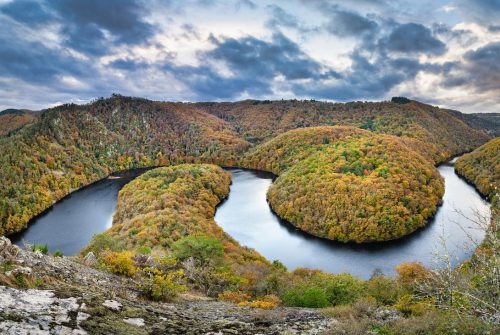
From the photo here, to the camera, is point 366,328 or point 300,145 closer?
point 366,328

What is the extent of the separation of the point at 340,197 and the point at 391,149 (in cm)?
3819

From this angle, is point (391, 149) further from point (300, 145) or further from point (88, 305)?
point (88, 305)

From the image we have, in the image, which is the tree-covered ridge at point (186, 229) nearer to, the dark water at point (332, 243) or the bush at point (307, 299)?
the bush at point (307, 299)

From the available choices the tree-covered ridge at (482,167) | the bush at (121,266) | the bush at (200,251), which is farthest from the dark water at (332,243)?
the bush at (121,266)

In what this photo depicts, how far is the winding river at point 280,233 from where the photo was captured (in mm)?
65250

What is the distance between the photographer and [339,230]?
261ft

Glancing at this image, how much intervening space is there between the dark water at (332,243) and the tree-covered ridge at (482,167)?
37.4 ft

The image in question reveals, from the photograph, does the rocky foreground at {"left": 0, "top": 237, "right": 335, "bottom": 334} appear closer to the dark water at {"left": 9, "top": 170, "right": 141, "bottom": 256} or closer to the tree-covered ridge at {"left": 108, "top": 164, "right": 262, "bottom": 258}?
the tree-covered ridge at {"left": 108, "top": 164, "right": 262, "bottom": 258}

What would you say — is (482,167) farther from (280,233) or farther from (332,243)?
(280,233)

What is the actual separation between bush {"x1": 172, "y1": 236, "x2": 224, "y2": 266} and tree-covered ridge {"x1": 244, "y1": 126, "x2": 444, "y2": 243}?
46995mm

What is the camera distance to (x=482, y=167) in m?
132

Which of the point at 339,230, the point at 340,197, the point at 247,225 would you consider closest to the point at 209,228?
the point at 247,225

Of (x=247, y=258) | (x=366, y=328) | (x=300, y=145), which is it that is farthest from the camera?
(x=300, y=145)

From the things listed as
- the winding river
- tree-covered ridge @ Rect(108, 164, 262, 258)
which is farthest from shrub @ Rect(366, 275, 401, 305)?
tree-covered ridge @ Rect(108, 164, 262, 258)
